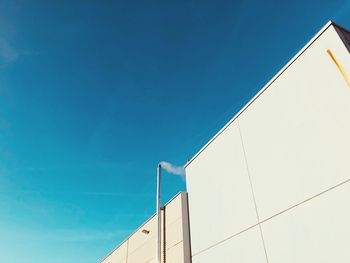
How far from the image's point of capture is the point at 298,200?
18.9 ft

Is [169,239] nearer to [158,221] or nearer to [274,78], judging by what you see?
[158,221]

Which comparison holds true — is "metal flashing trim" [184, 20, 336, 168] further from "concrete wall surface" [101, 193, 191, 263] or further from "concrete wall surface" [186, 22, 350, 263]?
"concrete wall surface" [101, 193, 191, 263]

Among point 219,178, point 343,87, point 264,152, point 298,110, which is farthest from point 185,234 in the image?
point 343,87

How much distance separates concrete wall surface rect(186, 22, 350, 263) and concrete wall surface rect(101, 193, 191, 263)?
0.81 m

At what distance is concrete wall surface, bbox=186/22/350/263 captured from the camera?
5.15 m

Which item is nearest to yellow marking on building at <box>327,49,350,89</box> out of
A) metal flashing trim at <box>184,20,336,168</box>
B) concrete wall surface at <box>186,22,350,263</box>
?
concrete wall surface at <box>186,22,350,263</box>

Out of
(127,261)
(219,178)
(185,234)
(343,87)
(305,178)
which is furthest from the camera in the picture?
(127,261)

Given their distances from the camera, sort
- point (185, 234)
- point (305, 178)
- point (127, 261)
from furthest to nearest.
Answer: point (127, 261), point (185, 234), point (305, 178)

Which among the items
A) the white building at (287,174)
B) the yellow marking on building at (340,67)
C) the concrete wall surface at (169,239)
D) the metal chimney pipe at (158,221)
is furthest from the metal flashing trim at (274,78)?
the metal chimney pipe at (158,221)

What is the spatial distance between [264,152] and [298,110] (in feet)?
4.49

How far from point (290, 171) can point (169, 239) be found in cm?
612

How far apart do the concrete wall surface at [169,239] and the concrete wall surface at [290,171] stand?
0.81 metres

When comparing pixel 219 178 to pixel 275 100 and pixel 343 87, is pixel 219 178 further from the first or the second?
Result: pixel 343 87

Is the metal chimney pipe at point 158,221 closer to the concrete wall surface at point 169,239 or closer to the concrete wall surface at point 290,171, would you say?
the concrete wall surface at point 169,239
